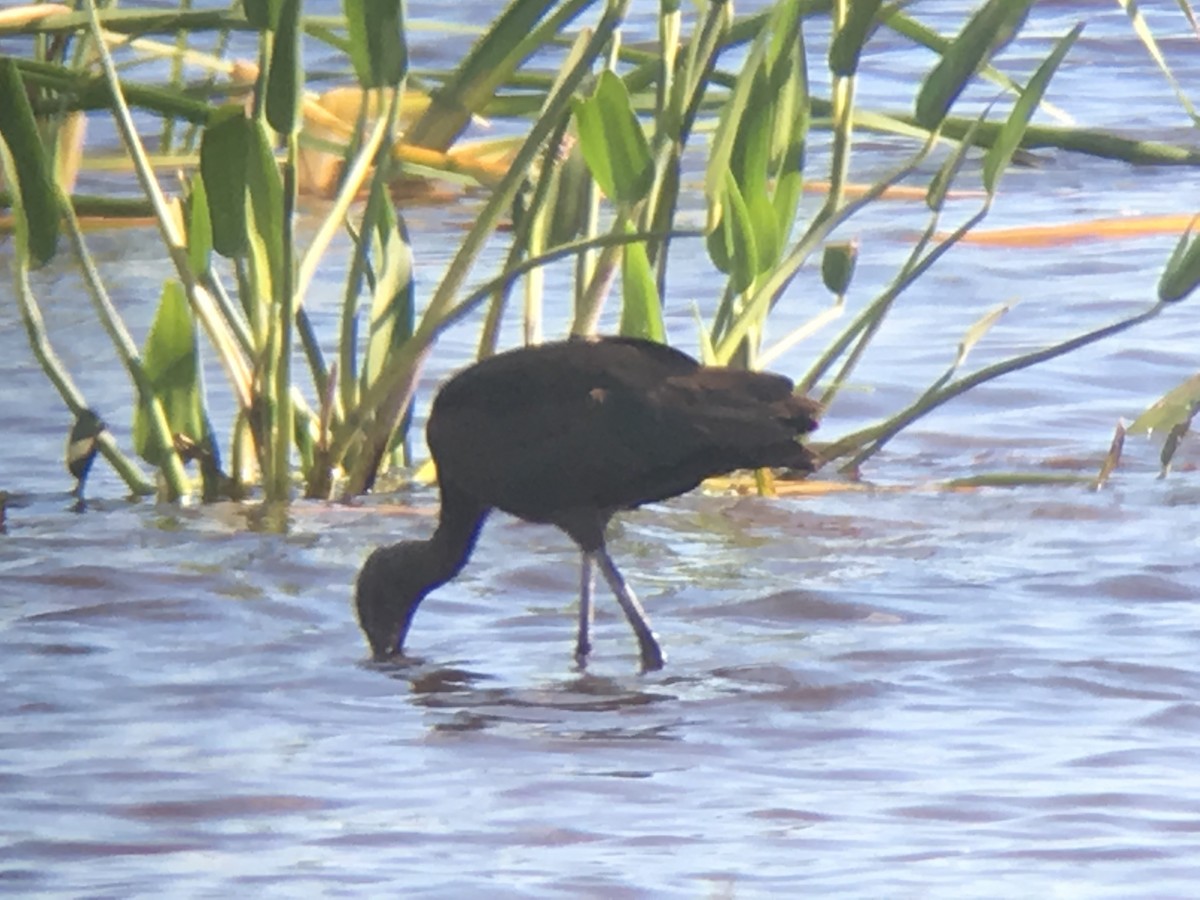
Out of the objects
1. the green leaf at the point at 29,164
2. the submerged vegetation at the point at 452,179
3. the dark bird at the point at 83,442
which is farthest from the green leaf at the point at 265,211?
the dark bird at the point at 83,442

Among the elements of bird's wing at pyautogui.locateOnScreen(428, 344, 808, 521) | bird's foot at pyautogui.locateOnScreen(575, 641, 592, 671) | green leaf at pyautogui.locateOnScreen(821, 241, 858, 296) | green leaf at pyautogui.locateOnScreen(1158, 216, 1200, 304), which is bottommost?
bird's foot at pyautogui.locateOnScreen(575, 641, 592, 671)

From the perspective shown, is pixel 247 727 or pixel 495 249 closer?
pixel 247 727

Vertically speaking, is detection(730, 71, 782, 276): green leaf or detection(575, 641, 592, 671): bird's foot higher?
detection(730, 71, 782, 276): green leaf

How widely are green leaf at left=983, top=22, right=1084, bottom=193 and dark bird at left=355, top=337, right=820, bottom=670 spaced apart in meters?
0.77

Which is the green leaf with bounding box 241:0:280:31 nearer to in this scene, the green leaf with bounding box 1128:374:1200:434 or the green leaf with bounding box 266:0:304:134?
the green leaf with bounding box 266:0:304:134

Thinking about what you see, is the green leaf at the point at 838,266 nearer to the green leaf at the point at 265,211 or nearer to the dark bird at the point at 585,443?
the dark bird at the point at 585,443

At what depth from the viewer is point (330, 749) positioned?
4078 millimetres

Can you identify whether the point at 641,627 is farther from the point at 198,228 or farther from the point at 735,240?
the point at 198,228

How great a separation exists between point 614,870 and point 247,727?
90cm

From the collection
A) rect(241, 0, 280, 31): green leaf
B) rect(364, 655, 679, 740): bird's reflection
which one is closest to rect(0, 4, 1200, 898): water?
rect(364, 655, 679, 740): bird's reflection

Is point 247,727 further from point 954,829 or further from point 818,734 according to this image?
point 954,829

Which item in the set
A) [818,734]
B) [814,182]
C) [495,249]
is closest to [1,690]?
[818,734]

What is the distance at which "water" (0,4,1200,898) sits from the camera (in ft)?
11.6

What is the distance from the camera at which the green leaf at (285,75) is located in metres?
4.63
